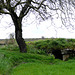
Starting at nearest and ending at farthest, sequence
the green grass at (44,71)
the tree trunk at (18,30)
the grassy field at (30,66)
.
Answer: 1. the green grass at (44,71)
2. the grassy field at (30,66)
3. the tree trunk at (18,30)

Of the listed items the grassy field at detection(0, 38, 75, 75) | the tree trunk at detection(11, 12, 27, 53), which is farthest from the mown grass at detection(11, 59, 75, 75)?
the tree trunk at detection(11, 12, 27, 53)

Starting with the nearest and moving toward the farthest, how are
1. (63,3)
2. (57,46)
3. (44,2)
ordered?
(63,3) → (44,2) → (57,46)

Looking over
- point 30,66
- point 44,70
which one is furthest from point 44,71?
point 30,66

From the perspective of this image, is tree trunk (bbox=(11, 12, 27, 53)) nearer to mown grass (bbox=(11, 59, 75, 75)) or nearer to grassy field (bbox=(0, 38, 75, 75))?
grassy field (bbox=(0, 38, 75, 75))

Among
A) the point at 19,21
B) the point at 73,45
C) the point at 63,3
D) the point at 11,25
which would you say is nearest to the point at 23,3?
the point at 19,21

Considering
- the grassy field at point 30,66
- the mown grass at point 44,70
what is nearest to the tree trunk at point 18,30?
the grassy field at point 30,66

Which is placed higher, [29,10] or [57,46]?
[29,10]

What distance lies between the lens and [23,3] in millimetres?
9172

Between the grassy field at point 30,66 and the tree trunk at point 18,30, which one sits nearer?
the grassy field at point 30,66

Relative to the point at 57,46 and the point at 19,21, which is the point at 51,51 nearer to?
the point at 57,46

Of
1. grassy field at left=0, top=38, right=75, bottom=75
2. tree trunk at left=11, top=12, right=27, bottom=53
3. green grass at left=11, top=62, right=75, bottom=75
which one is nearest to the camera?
green grass at left=11, top=62, right=75, bottom=75

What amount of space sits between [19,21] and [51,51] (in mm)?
4265

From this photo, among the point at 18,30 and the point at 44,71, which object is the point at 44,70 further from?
the point at 18,30

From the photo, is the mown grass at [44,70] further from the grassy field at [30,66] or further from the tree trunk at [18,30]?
the tree trunk at [18,30]
